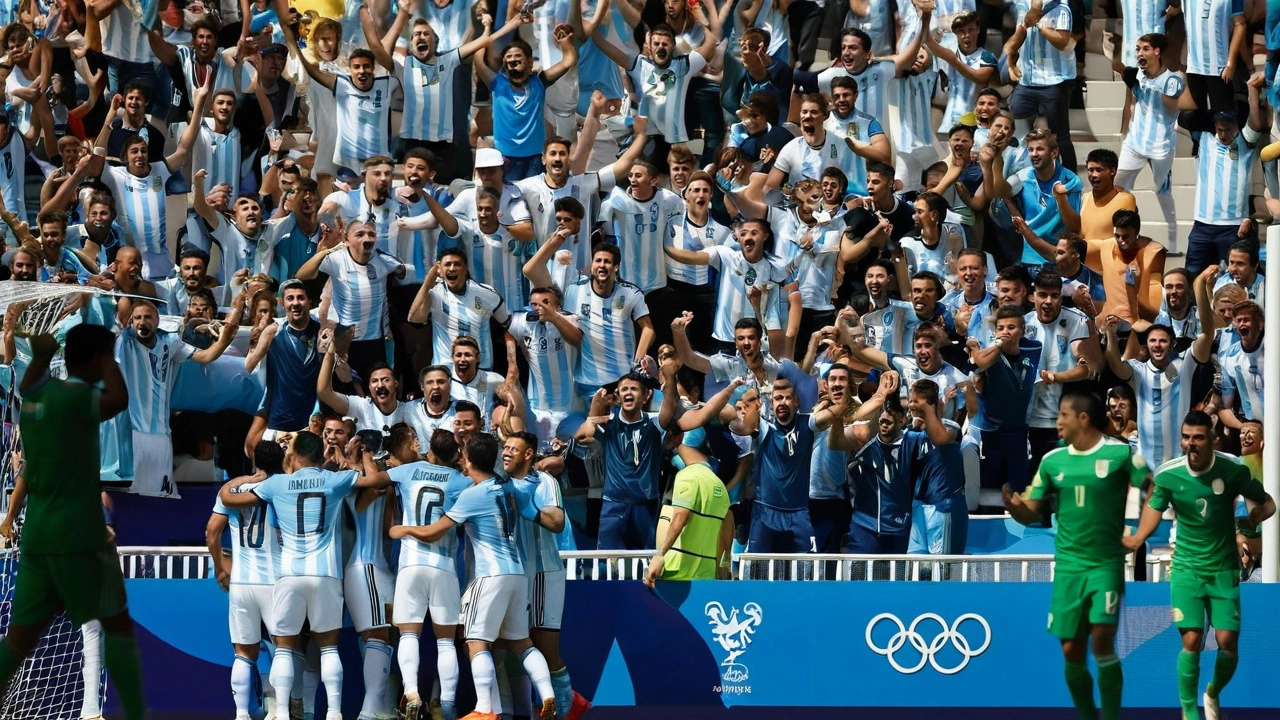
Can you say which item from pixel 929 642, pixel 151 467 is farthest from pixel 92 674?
pixel 929 642

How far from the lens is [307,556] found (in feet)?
37.3

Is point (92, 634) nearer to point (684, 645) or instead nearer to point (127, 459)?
point (127, 459)

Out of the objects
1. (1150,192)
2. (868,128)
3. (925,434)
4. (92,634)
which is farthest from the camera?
(1150,192)

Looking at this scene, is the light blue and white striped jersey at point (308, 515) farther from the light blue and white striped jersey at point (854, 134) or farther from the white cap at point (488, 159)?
the light blue and white striped jersey at point (854, 134)

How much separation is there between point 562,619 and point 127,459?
353 cm

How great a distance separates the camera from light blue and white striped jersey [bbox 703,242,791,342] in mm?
14727

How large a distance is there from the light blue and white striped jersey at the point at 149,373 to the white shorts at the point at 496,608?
3402 mm

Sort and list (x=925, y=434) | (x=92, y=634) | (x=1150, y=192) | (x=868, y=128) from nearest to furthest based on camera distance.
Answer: (x=92, y=634) < (x=925, y=434) < (x=868, y=128) < (x=1150, y=192)

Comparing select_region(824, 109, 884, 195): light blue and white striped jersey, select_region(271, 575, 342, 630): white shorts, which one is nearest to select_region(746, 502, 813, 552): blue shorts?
select_region(271, 575, 342, 630): white shorts

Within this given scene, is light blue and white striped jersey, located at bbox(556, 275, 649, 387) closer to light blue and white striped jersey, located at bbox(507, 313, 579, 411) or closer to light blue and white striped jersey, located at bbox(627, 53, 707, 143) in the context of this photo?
light blue and white striped jersey, located at bbox(507, 313, 579, 411)

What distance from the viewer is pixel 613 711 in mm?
12031

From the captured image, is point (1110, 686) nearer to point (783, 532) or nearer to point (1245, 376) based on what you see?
point (783, 532)

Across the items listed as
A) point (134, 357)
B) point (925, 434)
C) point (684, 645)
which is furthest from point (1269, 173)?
point (134, 357)

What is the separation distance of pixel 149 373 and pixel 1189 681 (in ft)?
23.5
